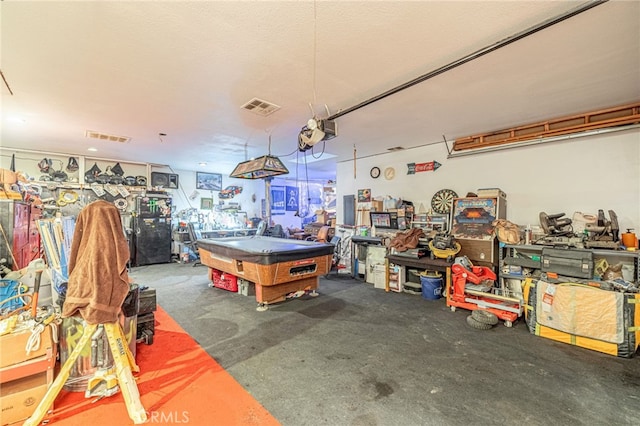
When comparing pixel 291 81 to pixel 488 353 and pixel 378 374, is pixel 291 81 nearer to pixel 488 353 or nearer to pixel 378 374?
pixel 378 374

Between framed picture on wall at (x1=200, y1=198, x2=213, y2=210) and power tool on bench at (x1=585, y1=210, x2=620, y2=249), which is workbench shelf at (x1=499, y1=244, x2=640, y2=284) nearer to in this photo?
power tool on bench at (x1=585, y1=210, x2=620, y2=249)

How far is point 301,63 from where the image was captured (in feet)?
8.65

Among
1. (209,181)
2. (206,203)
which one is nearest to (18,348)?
(206,203)

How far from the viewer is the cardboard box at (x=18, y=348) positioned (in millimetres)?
1825

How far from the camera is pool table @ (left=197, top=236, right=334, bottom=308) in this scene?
389 centimetres

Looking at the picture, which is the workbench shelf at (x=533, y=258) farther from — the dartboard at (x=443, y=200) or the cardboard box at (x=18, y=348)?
the cardboard box at (x=18, y=348)

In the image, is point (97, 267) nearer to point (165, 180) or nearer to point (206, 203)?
point (165, 180)

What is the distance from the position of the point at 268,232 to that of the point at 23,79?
597 centimetres

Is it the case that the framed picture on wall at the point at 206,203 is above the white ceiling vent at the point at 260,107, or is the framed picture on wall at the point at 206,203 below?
below

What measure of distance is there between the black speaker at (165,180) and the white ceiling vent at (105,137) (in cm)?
270

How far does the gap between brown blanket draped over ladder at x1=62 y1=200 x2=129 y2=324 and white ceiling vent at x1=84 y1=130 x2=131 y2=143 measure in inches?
150

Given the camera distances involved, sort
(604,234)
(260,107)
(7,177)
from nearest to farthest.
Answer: (7,177) → (604,234) → (260,107)

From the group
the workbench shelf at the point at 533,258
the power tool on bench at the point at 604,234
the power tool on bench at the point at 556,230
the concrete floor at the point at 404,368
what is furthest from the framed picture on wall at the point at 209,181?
the power tool on bench at the point at 604,234

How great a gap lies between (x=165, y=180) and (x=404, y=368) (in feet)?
26.8
